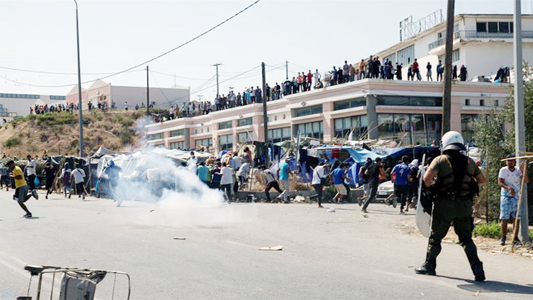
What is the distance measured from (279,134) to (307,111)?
15.5ft

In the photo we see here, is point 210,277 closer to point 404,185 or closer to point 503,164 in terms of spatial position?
point 503,164

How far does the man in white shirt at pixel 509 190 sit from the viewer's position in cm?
1141

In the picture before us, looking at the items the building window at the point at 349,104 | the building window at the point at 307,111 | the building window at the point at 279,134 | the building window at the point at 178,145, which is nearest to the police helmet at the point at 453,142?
the building window at the point at 349,104

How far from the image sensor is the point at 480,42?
4694 centimetres

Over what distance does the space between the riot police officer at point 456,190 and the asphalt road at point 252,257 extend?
0.49 meters

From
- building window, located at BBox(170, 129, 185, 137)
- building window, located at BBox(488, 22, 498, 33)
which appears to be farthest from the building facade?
building window, located at BBox(170, 129, 185, 137)

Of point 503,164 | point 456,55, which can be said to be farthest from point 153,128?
point 503,164

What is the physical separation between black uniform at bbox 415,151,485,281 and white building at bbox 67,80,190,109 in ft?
275

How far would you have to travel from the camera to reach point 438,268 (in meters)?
9.12

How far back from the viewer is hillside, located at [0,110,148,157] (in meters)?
77.1

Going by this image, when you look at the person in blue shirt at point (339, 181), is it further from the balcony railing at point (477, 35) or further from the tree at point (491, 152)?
the balcony railing at point (477, 35)

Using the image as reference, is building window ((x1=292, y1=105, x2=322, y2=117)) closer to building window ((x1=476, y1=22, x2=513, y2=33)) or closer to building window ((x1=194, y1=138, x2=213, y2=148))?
building window ((x1=194, y1=138, x2=213, y2=148))

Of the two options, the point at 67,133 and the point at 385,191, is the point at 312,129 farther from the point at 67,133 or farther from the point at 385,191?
the point at 67,133

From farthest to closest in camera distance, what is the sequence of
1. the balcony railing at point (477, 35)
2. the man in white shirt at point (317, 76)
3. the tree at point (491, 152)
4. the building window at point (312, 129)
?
the balcony railing at point (477, 35), the building window at point (312, 129), the man in white shirt at point (317, 76), the tree at point (491, 152)
